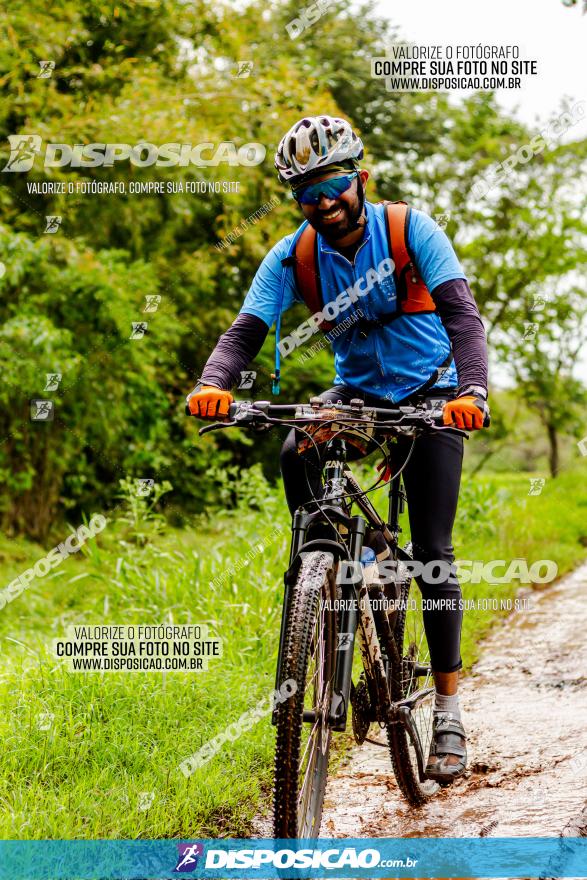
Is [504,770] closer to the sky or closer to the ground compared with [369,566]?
closer to the ground

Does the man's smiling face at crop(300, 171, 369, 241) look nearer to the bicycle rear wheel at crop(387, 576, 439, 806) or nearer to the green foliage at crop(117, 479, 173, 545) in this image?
the bicycle rear wheel at crop(387, 576, 439, 806)

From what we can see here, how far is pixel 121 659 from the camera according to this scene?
202 inches

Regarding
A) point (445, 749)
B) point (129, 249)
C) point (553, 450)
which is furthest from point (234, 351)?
point (553, 450)

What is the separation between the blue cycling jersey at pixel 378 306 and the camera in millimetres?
3475

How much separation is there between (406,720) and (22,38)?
764 cm

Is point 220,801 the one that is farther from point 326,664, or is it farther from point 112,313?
point 112,313

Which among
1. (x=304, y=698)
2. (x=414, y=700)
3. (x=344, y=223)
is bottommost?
(x=414, y=700)

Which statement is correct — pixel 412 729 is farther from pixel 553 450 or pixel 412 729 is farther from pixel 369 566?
pixel 553 450

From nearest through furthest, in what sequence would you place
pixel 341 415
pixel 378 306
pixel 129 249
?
pixel 341 415 → pixel 378 306 → pixel 129 249

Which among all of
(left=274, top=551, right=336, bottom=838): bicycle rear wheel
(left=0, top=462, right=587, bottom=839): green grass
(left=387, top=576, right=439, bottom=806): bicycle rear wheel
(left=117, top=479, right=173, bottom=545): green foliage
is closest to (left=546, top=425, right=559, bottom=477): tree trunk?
(left=0, top=462, right=587, bottom=839): green grass

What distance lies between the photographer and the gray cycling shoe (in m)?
3.62

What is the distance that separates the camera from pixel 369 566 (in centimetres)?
333

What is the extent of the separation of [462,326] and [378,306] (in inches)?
13.6

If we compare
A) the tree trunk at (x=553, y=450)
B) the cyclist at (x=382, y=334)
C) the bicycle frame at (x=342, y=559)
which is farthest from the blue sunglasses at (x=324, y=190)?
the tree trunk at (x=553, y=450)
